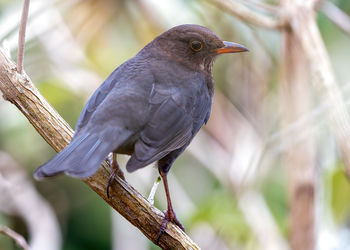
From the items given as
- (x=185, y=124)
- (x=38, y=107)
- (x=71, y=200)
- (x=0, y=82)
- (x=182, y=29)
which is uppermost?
(x=0, y=82)

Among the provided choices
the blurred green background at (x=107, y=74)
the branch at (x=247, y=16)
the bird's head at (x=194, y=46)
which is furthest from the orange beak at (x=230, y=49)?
the blurred green background at (x=107, y=74)

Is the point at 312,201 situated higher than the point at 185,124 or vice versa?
the point at 185,124

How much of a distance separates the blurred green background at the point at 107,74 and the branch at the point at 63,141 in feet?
4.94

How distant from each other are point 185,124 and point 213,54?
2.26ft

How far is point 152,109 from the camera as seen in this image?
3.32 meters

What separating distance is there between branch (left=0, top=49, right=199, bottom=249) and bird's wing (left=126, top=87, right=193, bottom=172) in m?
0.22

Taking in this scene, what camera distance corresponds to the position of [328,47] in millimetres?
5758

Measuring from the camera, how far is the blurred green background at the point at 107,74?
489 cm

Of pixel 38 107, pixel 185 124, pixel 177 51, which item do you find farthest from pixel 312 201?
pixel 38 107

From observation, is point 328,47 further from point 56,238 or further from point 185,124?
point 56,238

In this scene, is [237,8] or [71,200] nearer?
[237,8]

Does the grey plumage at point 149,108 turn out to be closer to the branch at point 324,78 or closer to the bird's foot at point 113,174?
the bird's foot at point 113,174

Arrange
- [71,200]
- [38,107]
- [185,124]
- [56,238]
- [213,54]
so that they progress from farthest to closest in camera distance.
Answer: [71,200], [56,238], [213,54], [185,124], [38,107]

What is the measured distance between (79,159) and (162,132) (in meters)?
0.60
